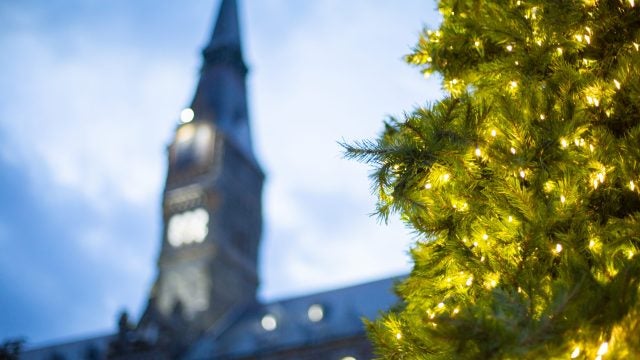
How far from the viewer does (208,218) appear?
153 feet

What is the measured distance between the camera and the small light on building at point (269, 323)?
41.2 meters

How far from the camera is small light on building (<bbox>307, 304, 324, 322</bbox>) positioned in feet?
133

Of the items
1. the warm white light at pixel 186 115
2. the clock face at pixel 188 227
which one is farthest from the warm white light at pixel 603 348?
the warm white light at pixel 186 115

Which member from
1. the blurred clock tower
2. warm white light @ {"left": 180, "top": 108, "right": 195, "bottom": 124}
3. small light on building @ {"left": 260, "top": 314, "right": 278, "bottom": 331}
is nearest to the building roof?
small light on building @ {"left": 260, "top": 314, "right": 278, "bottom": 331}

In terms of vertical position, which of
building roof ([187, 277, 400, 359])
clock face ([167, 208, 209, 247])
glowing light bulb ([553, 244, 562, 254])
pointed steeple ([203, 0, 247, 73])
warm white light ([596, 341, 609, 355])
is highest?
pointed steeple ([203, 0, 247, 73])

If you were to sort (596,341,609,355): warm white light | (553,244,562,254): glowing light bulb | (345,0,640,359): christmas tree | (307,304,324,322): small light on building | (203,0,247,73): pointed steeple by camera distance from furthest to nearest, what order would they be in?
1. (203,0,247,73): pointed steeple
2. (307,304,324,322): small light on building
3. (553,244,562,254): glowing light bulb
4. (345,0,640,359): christmas tree
5. (596,341,609,355): warm white light

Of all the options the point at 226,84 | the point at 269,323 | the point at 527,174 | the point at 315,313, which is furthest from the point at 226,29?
the point at 527,174

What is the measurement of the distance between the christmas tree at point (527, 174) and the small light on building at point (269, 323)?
Answer: 3769cm

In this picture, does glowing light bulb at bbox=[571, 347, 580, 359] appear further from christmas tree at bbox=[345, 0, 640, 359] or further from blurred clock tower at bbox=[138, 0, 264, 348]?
blurred clock tower at bbox=[138, 0, 264, 348]

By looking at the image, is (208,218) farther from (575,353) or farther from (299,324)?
(575,353)

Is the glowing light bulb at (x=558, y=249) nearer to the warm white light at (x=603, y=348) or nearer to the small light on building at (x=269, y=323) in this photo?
the warm white light at (x=603, y=348)

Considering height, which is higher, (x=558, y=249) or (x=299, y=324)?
(x=299, y=324)

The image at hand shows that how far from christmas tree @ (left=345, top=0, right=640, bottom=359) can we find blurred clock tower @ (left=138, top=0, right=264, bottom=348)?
39.5m

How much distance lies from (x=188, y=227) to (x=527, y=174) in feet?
148
